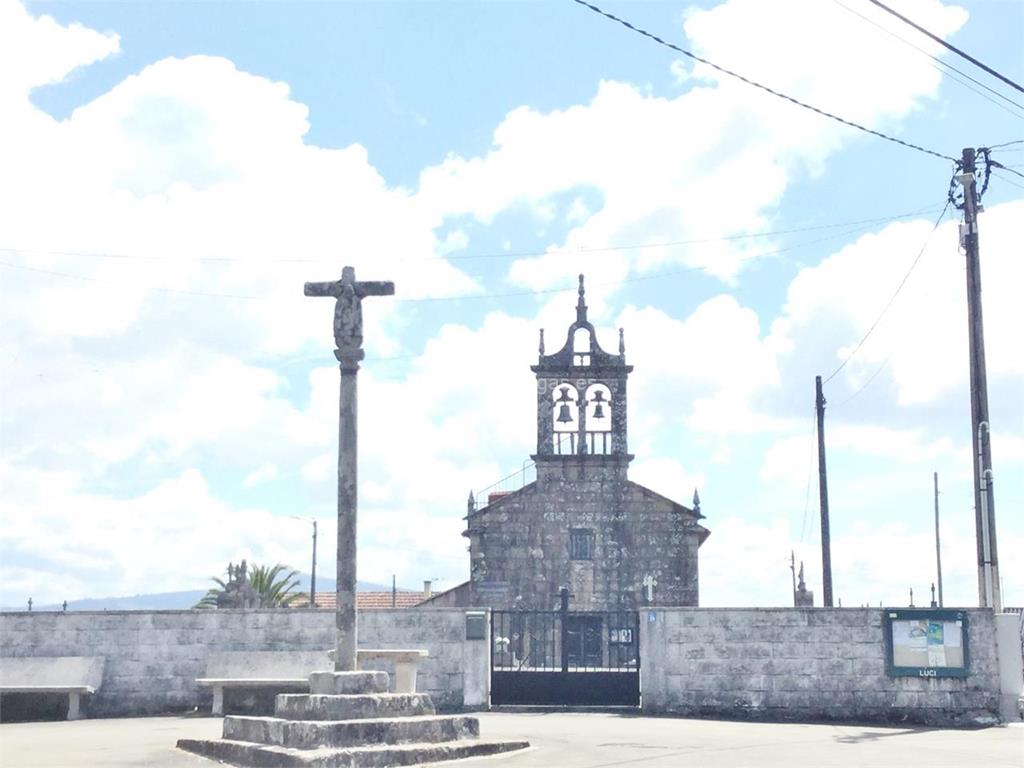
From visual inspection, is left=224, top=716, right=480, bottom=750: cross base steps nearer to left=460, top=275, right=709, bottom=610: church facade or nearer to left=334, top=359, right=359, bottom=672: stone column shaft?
left=334, top=359, right=359, bottom=672: stone column shaft

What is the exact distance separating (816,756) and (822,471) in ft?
77.7

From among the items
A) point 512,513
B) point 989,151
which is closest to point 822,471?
point 512,513

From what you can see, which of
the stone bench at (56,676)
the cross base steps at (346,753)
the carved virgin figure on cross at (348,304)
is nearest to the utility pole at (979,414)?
the cross base steps at (346,753)

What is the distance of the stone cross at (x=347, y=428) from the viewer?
14.6 metres

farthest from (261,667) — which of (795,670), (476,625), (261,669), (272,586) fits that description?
(272,586)

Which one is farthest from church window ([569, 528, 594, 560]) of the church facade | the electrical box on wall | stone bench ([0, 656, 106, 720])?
stone bench ([0, 656, 106, 720])

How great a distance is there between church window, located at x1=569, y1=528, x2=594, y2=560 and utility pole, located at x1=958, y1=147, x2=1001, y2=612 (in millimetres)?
21691

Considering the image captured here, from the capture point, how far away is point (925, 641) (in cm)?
1889

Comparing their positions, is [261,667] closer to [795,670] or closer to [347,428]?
[347,428]

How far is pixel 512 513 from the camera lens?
135 feet

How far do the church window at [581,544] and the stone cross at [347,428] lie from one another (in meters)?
26.5

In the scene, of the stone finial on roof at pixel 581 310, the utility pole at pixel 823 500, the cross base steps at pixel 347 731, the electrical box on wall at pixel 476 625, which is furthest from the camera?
the stone finial on roof at pixel 581 310

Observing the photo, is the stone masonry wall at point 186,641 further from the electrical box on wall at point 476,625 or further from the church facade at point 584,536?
the church facade at point 584,536

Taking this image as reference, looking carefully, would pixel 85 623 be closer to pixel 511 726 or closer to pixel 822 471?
pixel 511 726
